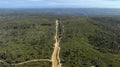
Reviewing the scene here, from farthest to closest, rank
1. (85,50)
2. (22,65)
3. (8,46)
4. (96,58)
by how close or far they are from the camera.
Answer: (8,46) < (85,50) < (96,58) < (22,65)

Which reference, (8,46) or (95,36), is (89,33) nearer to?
(95,36)

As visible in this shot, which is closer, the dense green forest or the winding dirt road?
the winding dirt road

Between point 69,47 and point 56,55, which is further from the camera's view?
point 69,47

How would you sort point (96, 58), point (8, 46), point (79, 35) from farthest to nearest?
point (79, 35) → point (8, 46) → point (96, 58)

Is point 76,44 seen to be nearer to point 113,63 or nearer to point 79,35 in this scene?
point 79,35

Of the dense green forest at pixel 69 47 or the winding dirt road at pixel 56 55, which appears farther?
the dense green forest at pixel 69 47

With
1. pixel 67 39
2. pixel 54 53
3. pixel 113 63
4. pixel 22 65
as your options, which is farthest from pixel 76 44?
pixel 22 65

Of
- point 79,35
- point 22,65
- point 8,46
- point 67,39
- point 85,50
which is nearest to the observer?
point 22,65

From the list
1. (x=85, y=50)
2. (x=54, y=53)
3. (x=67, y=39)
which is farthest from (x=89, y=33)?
(x=54, y=53)

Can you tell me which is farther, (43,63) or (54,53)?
(54,53)
